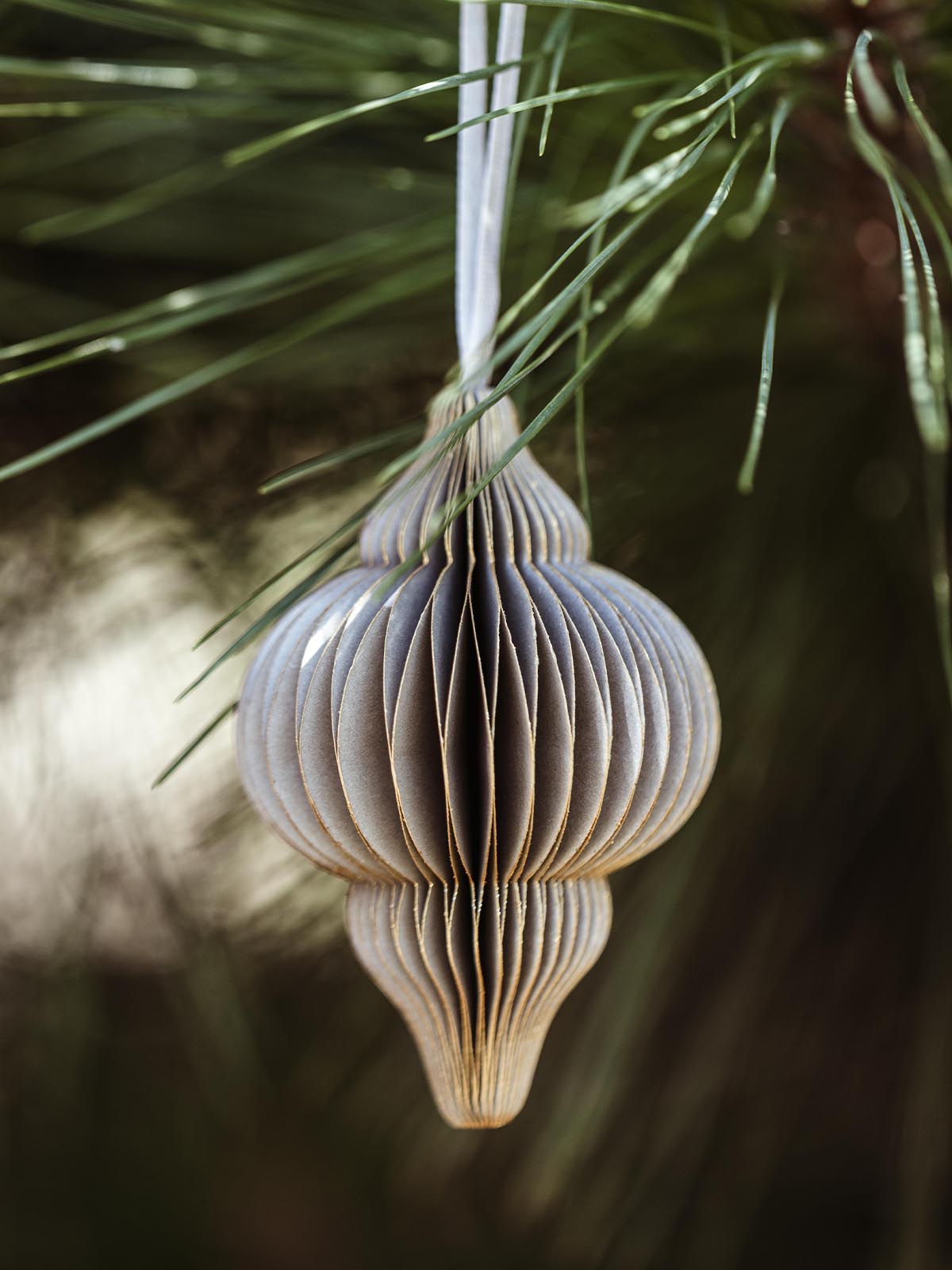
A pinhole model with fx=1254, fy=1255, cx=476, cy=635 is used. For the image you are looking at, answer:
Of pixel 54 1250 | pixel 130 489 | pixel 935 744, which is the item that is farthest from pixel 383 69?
pixel 54 1250

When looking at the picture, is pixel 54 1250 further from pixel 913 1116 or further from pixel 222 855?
pixel 913 1116

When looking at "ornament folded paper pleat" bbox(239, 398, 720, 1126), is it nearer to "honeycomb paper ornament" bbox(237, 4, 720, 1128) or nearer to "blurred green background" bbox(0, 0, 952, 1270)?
"honeycomb paper ornament" bbox(237, 4, 720, 1128)

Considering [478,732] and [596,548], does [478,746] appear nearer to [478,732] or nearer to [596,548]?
[478,732]

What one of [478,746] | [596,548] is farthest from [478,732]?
[596,548]

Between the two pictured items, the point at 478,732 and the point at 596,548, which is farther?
the point at 596,548

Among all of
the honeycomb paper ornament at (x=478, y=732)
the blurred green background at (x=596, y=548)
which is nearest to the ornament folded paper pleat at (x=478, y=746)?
the honeycomb paper ornament at (x=478, y=732)

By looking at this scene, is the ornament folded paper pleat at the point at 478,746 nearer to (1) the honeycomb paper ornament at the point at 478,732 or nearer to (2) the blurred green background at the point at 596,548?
(1) the honeycomb paper ornament at the point at 478,732

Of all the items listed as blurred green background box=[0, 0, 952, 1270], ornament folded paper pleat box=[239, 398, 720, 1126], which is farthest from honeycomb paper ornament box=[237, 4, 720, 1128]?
blurred green background box=[0, 0, 952, 1270]
